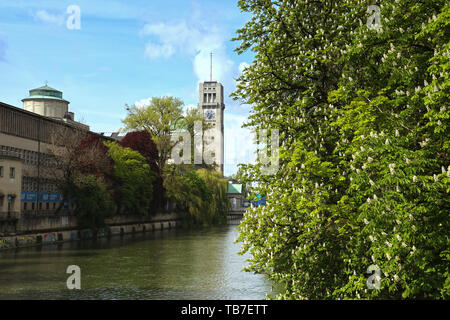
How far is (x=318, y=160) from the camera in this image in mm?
13422

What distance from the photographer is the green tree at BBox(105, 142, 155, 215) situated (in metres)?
61.5

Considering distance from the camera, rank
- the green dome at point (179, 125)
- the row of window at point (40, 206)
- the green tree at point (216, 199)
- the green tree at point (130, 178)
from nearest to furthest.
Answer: the row of window at point (40, 206)
the green tree at point (130, 178)
the green dome at point (179, 125)
the green tree at point (216, 199)

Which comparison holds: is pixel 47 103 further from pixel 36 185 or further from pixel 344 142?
pixel 344 142

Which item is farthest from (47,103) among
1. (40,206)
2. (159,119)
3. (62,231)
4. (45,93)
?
(62,231)

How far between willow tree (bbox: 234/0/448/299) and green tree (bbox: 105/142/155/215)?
45.8 m

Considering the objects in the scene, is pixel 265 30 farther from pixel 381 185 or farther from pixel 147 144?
pixel 147 144

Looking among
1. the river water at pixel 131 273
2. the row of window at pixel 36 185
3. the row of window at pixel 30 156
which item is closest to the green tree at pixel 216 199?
the row of window at pixel 36 185

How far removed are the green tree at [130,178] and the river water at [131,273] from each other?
17.3 metres

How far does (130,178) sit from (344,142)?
5142 cm

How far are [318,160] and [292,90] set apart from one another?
13.7ft

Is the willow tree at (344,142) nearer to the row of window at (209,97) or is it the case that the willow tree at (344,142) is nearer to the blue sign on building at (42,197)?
the blue sign on building at (42,197)

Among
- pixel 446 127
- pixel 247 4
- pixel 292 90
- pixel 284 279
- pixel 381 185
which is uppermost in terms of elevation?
pixel 247 4

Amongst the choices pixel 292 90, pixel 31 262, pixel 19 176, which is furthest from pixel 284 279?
pixel 19 176

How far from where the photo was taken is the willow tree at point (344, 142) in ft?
33.3
